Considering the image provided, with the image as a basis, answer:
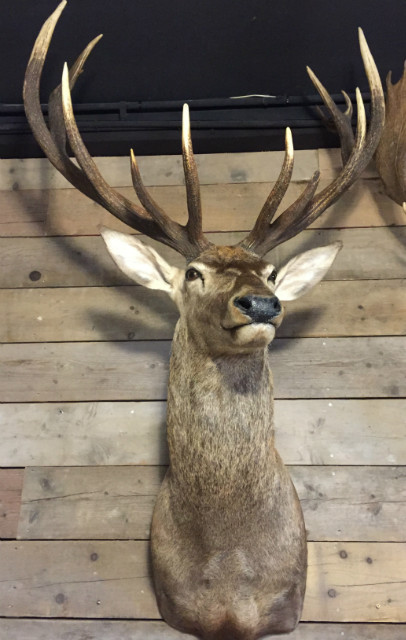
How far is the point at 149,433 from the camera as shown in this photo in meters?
1.90

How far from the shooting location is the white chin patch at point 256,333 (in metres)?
Result: 1.24

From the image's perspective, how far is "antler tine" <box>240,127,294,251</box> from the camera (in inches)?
61.6

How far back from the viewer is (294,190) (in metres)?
2.26

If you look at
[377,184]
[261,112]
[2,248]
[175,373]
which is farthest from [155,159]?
[175,373]

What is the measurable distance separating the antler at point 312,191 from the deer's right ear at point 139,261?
26 cm

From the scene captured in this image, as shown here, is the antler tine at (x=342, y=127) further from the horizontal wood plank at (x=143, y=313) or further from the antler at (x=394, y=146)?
the horizontal wood plank at (x=143, y=313)

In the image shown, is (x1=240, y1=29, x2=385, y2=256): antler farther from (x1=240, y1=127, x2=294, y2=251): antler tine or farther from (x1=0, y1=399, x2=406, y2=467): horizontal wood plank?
(x1=0, y1=399, x2=406, y2=467): horizontal wood plank

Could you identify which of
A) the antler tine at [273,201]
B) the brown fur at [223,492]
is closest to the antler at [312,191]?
the antler tine at [273,201]

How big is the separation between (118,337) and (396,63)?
5.10 ft

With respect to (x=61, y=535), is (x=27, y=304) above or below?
above

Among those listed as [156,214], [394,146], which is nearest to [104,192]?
[156,214]

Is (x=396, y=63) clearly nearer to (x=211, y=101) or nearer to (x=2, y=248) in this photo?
(x=211, y=101)

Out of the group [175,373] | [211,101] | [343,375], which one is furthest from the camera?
[211,101]

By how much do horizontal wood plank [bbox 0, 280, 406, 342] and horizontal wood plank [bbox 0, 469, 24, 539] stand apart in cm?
49
